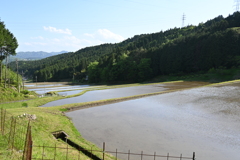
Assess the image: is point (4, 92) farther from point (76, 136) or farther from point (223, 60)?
point (223, 60)

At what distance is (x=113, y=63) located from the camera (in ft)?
289

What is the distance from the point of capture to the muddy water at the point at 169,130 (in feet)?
38.1

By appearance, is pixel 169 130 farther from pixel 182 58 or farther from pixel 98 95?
pixel 182 58

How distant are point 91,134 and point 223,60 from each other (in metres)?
63.3

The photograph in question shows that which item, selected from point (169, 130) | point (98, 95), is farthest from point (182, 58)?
point (169, 130)

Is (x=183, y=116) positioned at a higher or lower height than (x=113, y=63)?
lower

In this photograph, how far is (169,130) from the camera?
15078 millimetres

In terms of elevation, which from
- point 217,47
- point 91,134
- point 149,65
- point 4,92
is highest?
point 217,47

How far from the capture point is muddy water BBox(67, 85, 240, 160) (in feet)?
38.1

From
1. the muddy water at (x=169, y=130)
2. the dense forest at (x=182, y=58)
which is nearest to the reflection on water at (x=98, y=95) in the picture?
the muddy water at (x=169, y=130)

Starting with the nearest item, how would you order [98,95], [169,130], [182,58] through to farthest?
1. [169,130]
2. [98,95]
3. [182,58]

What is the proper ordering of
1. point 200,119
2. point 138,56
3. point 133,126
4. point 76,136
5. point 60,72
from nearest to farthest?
point 76,136
point 133,126
point 200,119
point 138,56
point 60,72

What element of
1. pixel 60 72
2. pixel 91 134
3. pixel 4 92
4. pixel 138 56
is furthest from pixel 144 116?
pixel 60 72

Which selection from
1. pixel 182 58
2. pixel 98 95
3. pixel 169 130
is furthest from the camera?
pixel 182 58
